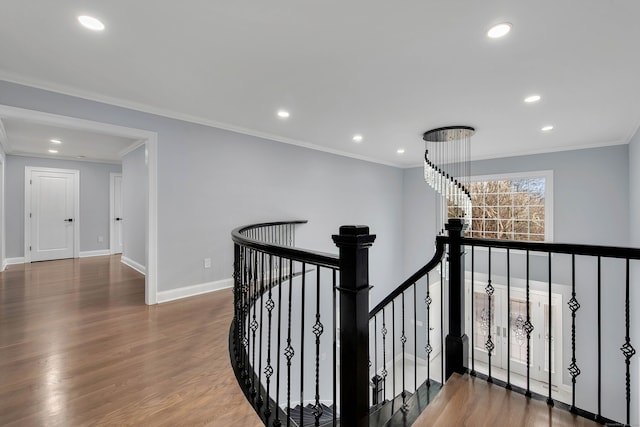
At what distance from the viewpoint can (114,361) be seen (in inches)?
91.8

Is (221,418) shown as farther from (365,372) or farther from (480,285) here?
(480,285)

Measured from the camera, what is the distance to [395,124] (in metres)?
4.39

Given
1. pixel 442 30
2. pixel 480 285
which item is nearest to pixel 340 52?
pixel 442 30

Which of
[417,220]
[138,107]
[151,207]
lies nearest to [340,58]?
[138,107]

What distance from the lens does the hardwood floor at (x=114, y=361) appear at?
5.79 feet

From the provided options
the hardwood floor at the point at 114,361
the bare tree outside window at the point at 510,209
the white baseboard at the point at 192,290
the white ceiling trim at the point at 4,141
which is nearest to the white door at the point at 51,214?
the white ceiling trim at the point at 4,141

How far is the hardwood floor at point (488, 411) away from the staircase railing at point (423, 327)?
0.08 metres

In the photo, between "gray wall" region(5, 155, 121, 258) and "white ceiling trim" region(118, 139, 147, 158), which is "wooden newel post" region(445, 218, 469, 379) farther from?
"gray wall" region(5, 155, 121, 258)

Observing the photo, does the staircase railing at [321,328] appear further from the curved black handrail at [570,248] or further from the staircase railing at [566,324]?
the staircase railing at [566,324]

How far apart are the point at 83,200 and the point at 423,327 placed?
29.2 feet

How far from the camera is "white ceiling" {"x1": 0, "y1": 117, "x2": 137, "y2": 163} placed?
14.4ft

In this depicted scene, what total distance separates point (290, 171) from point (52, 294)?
12.5 ft

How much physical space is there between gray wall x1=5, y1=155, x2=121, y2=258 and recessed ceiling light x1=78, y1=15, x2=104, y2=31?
6136 mm

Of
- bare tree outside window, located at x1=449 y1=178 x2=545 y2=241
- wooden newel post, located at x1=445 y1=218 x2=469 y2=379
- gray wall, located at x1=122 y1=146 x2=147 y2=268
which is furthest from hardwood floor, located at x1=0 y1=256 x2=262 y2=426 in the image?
bare tree outside window, located at x1=449 y1=178 x2=545 y2=241
